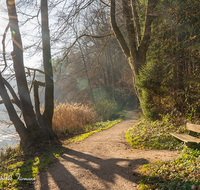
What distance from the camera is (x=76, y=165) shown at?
4438 millimetres

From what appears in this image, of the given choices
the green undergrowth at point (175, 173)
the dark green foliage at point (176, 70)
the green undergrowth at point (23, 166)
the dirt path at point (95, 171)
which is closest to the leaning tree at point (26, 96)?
the green undergrowth at point (23, 166)

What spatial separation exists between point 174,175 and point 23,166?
3.74 meters

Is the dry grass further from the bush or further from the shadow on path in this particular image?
the shadow on path

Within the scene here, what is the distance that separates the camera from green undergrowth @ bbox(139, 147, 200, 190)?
257 centimetres

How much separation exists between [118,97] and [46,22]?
67.8ft

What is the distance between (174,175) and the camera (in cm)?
288

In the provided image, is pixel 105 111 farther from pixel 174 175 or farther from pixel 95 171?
pixel 174 175

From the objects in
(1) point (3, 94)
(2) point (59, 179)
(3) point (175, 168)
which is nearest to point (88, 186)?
(2) point (59, 179)

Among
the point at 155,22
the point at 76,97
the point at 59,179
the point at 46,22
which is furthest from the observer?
the point at 76,97

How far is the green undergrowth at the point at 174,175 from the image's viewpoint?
8.42 ft

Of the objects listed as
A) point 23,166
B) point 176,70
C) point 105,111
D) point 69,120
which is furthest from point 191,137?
point 105,111

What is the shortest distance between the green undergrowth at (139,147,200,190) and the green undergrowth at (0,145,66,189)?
237 cm

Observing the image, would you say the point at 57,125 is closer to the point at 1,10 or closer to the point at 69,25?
the point at 69,25

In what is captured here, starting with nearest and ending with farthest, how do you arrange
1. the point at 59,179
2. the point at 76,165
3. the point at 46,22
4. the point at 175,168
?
the point at 175,168 → the point at 59,179 → the point at 76,165 → the point at 46,22
